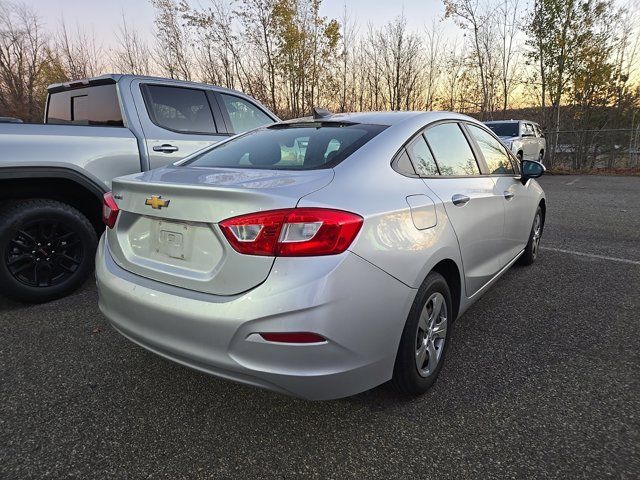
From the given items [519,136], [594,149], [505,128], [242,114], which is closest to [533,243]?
[242,114]

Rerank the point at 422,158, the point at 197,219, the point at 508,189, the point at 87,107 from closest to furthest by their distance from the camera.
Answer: the point at 197,219
the point at 422,158
the point at 508,189
the point at 87,107

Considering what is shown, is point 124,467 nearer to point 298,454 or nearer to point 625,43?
point 298,454

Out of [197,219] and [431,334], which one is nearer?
[197,219]

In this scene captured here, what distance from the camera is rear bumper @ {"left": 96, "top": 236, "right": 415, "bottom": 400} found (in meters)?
1.62

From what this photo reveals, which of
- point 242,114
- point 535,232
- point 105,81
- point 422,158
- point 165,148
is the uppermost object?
point 105,81

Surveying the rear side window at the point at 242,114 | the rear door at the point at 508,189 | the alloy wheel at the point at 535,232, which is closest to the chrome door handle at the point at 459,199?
the rear door at the point at 508,189

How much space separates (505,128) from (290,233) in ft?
45.5

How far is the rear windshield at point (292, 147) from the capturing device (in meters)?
2.19

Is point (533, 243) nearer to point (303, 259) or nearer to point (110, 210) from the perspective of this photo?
point (303, 259)

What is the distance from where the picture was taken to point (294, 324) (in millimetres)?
1609

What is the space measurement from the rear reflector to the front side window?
7.36 feet

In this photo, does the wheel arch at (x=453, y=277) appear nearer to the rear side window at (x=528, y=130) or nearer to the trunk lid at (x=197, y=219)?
the trunk lid at (x=197, y=219)

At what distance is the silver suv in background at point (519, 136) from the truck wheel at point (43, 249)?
11.8 m

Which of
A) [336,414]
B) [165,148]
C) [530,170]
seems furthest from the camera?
[165,148]
